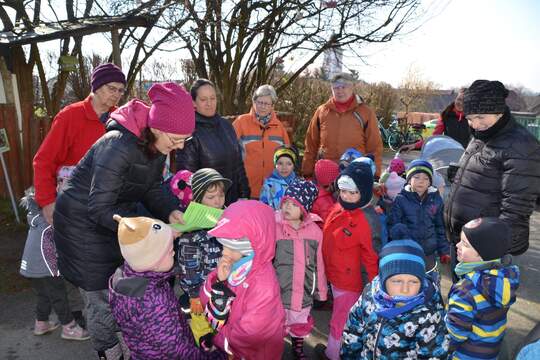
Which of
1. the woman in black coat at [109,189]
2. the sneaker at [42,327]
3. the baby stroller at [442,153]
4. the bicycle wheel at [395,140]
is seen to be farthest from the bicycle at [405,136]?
the woman in black coat at [109,189]

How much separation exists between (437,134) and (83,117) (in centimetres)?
431

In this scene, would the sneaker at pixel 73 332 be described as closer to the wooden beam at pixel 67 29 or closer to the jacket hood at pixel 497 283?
the jacket hood at pixel 497 283

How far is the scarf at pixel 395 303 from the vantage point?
1973 mm

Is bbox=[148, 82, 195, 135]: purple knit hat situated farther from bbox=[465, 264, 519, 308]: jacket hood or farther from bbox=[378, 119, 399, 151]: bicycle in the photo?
bbox=[378, 119, 399, 151]: bicycle

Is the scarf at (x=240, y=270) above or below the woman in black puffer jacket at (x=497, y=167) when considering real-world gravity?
below

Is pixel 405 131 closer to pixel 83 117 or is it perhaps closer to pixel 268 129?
pixel 268 129

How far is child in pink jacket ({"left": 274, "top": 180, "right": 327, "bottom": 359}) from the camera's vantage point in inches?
107

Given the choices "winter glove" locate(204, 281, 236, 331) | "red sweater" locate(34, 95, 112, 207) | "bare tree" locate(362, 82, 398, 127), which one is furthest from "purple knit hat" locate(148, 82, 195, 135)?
"bare tree" locate(362, 82, 398, 127)

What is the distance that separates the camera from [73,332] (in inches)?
118

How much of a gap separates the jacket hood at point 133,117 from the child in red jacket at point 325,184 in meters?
1.93

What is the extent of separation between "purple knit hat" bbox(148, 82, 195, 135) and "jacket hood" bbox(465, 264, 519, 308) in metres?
1.83

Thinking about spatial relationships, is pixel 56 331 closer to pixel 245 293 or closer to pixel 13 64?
pixel 245 293

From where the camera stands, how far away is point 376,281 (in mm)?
2178

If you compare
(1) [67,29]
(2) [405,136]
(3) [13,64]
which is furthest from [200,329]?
(2) [405,136]
